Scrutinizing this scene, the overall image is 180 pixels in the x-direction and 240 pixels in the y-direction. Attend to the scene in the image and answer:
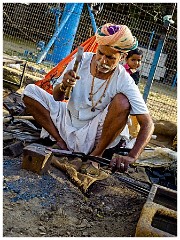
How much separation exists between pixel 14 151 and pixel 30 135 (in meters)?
0.74

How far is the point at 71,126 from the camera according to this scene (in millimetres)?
3721

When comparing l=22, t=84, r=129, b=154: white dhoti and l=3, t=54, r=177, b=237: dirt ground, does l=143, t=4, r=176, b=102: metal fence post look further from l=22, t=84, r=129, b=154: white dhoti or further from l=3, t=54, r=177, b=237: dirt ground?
l=3, t=54, r=177, b=237: dirt ground

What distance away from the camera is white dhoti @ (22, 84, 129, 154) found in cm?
364

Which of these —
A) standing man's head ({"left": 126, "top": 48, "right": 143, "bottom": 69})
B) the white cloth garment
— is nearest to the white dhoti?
the white cloth garment

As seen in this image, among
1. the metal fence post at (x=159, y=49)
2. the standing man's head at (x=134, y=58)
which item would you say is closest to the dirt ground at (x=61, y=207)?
the standing man's head at (x=134, y=58)

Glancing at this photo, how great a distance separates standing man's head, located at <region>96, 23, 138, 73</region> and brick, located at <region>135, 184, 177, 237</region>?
116 cm

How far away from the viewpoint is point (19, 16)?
11.3 metres

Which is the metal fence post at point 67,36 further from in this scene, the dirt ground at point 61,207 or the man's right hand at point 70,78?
the dirt ground at point 61,207

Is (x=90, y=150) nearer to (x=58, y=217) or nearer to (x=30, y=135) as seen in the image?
(x=30, y=135)

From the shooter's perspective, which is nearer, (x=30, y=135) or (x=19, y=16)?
(x=30, y=135)

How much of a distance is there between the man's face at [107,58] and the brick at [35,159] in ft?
2.98

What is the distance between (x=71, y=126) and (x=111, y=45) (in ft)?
2.90

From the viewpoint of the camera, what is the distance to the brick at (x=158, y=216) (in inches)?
88.0

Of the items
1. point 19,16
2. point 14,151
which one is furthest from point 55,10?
point 14,151
